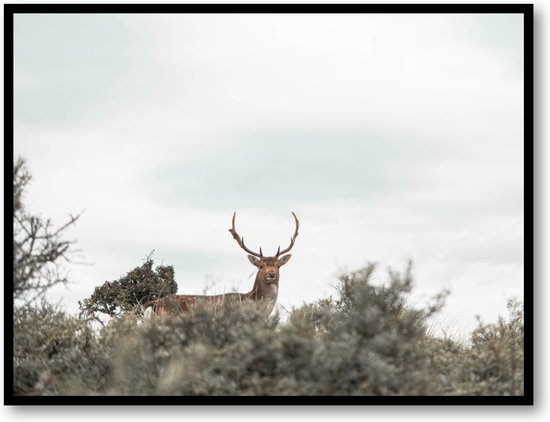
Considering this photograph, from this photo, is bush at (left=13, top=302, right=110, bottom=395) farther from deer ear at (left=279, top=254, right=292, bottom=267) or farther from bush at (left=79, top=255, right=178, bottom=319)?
bush at (left=79, top=255, right=178, bottom=319)

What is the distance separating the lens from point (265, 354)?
7.60 metres

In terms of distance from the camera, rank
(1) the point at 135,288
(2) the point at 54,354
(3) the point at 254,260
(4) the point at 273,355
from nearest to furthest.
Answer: (4) the point at 273,355 → (2) the point at 54,354 → (3) the point at 254,260 → (1) the point at 135,288

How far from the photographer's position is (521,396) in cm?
779

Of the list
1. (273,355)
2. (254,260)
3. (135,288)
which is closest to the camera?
(273,355)

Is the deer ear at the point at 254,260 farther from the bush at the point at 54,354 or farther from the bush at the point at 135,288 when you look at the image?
the bush at the point at 54,354

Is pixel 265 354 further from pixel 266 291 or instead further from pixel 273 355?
pixel 266 291

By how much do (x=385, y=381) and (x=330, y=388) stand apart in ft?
1.44

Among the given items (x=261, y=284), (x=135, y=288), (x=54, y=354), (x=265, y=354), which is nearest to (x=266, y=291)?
(x=261, y=284)

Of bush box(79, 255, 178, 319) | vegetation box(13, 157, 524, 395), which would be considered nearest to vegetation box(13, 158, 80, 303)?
vegetation box(13, 157, 524, 395)

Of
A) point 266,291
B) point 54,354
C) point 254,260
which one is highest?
point 254,260

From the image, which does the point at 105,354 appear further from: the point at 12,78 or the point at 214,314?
the point at 12,78

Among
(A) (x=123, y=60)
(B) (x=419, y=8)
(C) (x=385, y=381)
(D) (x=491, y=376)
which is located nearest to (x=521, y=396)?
(D) (x=491, y=376)

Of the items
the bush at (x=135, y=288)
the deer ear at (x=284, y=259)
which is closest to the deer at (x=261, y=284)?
the deer ear at (x=284, y=259)

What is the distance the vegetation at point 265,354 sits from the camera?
7486 millimetres
